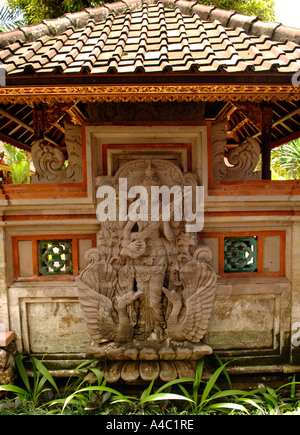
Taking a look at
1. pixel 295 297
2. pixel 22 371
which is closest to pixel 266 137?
pixel 295 297

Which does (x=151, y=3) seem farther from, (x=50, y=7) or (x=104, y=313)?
(x=50, y=7)

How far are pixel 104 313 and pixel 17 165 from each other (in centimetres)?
974

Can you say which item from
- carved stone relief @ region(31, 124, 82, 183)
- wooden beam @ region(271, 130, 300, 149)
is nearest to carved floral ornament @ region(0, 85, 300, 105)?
carved stone relief @ region(31, 124, 82, 183)

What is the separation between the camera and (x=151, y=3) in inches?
187

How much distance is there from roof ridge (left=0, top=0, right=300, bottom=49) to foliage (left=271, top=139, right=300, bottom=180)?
28.7 ft

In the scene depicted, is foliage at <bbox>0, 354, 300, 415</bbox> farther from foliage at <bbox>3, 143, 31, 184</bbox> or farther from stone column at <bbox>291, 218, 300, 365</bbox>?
foliage at <bbox>3, 143, 31, 184</bbox>

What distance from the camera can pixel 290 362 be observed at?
385cm

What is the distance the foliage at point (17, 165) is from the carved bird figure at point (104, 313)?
8.68 meters

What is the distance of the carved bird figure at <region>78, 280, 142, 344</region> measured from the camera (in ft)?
11.6

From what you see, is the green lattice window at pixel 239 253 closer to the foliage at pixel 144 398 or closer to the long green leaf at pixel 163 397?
the foliage at pixel 144 398

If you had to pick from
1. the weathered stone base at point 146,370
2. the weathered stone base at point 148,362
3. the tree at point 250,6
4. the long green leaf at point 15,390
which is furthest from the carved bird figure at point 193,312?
the tree at point 250,6

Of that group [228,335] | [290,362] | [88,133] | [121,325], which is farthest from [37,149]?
[290,362]

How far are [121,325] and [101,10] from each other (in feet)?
16.0
